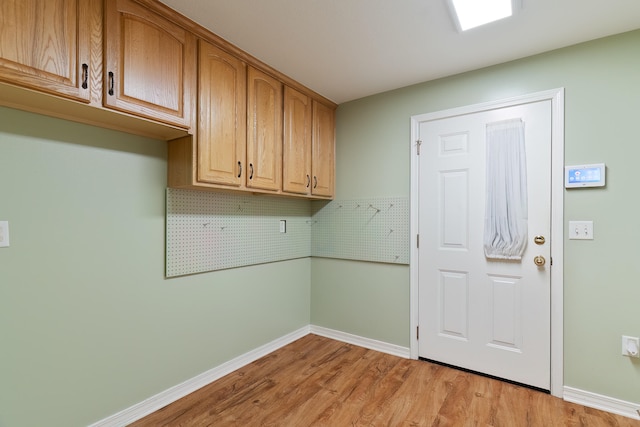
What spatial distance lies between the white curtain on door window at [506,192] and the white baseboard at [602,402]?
36.2 inches

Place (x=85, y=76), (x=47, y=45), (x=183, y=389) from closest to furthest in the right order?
(x=47, y=45) < (x=85, y=76) < (x=183, y=389)

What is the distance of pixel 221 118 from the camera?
2.01 m

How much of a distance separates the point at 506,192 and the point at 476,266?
60 centimetres

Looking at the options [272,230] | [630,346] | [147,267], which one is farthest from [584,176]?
[147,267]

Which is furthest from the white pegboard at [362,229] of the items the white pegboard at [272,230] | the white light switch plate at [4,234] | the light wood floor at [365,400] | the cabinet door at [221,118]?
the white light switch plate at [4,234]

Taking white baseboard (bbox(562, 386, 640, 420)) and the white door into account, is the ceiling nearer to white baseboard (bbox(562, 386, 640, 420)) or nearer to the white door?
the white door

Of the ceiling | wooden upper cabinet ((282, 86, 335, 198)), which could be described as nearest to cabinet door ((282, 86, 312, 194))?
wooden upper cabinet ((282, 86, 335, 198))

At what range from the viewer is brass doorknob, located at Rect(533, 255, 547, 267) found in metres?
2.10

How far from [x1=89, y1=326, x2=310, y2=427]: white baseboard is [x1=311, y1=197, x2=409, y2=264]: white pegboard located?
1024 millimetres

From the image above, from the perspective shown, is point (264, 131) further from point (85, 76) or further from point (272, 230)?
point (85, 76)

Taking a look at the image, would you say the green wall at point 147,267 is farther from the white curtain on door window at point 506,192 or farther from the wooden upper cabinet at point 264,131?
the wooden upper cabinet at point 264,131

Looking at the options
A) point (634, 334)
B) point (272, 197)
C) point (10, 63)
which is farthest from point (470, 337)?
point (10, 63)

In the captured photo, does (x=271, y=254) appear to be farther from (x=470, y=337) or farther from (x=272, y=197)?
(x=470, y=337)

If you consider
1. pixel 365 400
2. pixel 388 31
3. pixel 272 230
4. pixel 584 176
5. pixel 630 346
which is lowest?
pixel 365 400
